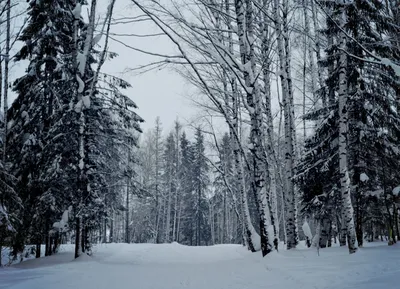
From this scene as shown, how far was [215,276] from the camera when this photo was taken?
548cm

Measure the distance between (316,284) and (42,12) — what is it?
13707 millimetres

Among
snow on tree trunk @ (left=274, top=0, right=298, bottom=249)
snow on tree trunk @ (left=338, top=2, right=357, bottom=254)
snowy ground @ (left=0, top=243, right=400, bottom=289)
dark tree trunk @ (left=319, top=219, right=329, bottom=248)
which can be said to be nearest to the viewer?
snowy ground @ (left=0, top=243, right=400, bottom=289)

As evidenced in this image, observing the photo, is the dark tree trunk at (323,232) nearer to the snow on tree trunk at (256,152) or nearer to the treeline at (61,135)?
the snow on tree trunk at (256,152)

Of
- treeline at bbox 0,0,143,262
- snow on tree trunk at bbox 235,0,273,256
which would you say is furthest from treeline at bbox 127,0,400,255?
treeline at bbox 0,0,143,262

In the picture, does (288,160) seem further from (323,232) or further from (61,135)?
(61,135)

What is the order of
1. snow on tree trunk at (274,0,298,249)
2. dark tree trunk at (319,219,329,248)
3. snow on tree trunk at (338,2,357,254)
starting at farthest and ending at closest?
1. dark tree trunk at (319,219,329,248)
2. snow on tree trunk at (274,0,298,249)
3. snow on tree trunk at (338,2,357,254)

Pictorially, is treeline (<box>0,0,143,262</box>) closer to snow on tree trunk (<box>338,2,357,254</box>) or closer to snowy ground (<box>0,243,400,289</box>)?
snowy ground (<box>0,243,400,289</box>)

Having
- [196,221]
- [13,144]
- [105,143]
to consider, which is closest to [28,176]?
[13,144]

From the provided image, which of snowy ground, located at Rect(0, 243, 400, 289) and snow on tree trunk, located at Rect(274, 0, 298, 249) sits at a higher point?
snow on tree trunk, located at Rect(274, 0, 298, 249)

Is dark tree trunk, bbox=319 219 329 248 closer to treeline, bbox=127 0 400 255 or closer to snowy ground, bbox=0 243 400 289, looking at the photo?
treeline, bbox=127 0 400 255

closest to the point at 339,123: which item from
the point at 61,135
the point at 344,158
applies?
the point at 344,158

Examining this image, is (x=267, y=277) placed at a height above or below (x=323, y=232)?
below

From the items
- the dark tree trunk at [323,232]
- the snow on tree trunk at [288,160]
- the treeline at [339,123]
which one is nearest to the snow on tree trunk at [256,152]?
the treeline at [339,123]

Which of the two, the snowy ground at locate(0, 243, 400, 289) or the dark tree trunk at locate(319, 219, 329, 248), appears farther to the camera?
the dark tree trunk at locate(319, 219, 329, 248)
